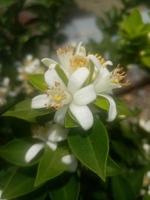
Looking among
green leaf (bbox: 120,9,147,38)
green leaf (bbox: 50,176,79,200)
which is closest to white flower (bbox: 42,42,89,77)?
green leaf (bbox: 50,176,79,200)

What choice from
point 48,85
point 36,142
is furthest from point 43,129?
point 48,85

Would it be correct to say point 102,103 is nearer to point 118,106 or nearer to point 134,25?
point 118,106

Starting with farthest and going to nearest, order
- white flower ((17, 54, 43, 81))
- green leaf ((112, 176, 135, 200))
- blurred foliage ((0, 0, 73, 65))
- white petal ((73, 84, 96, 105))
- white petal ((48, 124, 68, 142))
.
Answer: white flower ((17, 54, 43, 81)) < blurred foliage ((0, 0, 73, 65)) < green leaf ((112, 176, 135, 200)) < white petal ((48, 124, 68, 142)) < white petal ((73, 84, 96, 105))

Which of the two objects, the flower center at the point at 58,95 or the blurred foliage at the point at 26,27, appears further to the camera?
the blurred foliage at the point at 26,27

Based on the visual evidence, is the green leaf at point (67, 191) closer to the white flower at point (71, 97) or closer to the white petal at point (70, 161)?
the white petal at point (70, 161)

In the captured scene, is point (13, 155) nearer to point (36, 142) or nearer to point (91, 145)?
point (36, 142)

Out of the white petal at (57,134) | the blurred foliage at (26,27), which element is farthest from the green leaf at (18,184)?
the blurred foliage at (26,27)

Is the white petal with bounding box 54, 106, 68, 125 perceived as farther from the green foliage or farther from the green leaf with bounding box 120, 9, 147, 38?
the green leaf with bounding box 120, 9, 147, 38
